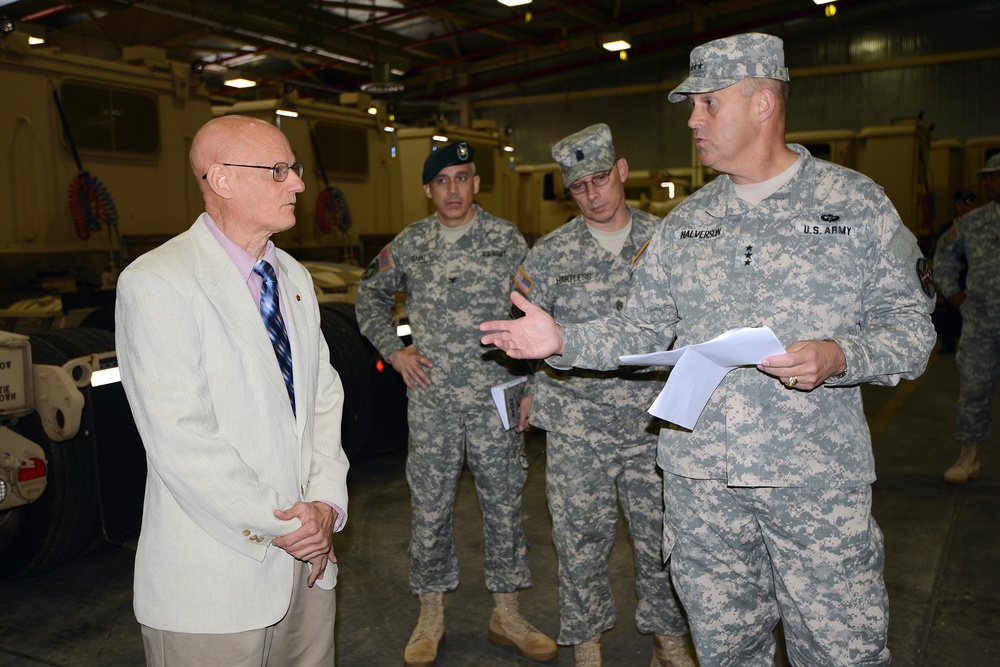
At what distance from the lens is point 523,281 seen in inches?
129

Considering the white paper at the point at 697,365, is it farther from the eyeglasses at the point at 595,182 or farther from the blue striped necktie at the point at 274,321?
the eyeglasses at the point at 595,182

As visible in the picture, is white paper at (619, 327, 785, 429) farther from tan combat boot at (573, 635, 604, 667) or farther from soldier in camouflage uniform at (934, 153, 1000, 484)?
soldier in camouflage uniform at (934, 153, 1000, 484)

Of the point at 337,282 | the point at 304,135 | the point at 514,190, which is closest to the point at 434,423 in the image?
the point at 337,282

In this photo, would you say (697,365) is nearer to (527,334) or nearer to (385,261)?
(527,334)

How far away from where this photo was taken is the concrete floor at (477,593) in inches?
135

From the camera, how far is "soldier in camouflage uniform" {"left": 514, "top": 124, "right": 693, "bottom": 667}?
306 cm

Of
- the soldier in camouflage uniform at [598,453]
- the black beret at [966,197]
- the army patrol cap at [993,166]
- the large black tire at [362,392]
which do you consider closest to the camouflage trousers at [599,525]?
the soldier in camouflage uniform at [598,453]

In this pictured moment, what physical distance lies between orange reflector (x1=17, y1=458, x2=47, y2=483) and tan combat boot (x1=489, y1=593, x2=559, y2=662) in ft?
6.47

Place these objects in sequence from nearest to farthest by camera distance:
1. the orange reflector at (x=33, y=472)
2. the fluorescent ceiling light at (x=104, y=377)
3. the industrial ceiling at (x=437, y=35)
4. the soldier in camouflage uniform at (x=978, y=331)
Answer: the orange reflector at (x=33, y=472), the fluorescent ceiling light at (x=104, y=377), the soldier in camouflage uniform at (x=978, y=331), the industrial ceiling at (x=437, y=35)

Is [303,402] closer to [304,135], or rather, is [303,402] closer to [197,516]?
[197,516]

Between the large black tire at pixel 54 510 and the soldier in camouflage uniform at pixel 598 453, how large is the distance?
2.27 meters

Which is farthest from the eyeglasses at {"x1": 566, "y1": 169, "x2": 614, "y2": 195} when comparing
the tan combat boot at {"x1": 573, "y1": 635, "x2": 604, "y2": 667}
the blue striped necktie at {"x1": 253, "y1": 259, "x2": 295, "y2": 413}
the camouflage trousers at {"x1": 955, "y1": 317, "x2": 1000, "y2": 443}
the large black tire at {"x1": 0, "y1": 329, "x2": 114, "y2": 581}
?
the camouflage trousers at {"x1": 955, "y1": 317, "x2": 1000, "y2": 443}

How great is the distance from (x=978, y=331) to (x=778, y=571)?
4.10 meters

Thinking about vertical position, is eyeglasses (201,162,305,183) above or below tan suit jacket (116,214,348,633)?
above
